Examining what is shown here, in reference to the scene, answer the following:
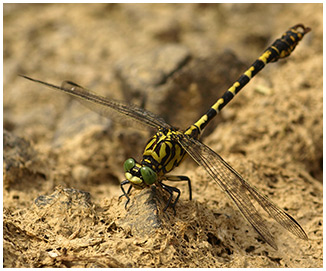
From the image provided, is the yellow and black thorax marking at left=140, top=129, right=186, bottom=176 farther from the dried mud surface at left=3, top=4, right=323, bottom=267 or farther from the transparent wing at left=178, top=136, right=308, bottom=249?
the dried mud surface at left=3, top=4, right=323, bottom=267

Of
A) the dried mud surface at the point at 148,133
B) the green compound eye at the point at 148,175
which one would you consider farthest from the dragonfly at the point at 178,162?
the dried mud surface at the point at 148,133

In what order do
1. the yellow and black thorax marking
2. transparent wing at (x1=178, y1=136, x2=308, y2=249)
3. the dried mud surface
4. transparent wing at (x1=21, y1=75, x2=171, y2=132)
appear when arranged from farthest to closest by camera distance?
transparent wing at (x1=21, y1=75, x2=171, y2=132)
the yellow and black thorax marking
transparent wing at (x1=178, y1=136, x2=308, y2=249)
the dried mud surface

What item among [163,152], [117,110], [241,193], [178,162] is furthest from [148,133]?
[241,193]

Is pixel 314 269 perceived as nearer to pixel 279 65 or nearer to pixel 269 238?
pixel 269 238

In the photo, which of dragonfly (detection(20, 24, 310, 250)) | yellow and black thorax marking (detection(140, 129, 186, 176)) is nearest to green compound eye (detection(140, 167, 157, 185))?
dragonfly (detection(20, 24, 310, 250))

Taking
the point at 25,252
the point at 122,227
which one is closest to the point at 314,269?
the point at 122,227

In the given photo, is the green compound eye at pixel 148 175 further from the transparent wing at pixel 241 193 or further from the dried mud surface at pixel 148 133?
the transparent wing at pixel 241 193

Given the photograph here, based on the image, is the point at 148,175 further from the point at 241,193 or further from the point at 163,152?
the point at 241,193
